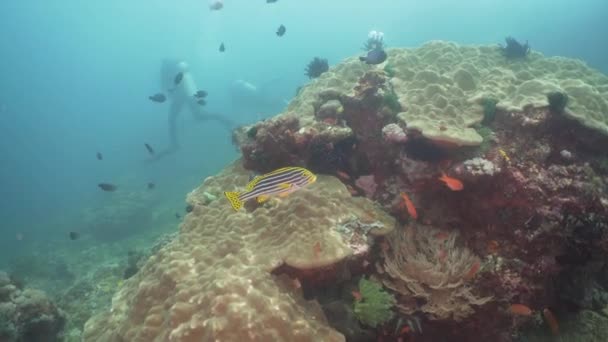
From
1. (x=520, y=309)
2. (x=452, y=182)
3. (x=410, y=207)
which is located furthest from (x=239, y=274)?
→ (x=520, y=309)

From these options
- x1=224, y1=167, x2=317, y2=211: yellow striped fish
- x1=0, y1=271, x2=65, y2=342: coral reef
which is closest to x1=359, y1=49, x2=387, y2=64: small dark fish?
x1=224, y1=167, x2=317, y2=211: yellow striped fish

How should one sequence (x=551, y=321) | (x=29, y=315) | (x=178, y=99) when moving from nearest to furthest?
1. (x=551, y=321)
2. (x=29, y=315)
3. (x=178, y=99)

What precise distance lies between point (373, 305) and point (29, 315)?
8.65m

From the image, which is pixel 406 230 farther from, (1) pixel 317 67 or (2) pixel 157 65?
(2) pixel 157 65

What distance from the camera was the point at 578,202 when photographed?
491 cm

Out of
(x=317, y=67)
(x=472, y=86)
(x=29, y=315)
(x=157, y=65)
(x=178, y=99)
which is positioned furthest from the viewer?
(x=157, y=65)

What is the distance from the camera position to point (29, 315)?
8.33 metres

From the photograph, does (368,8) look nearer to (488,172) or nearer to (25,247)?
(25,247)

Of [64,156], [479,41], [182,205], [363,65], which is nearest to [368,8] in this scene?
[479,41]

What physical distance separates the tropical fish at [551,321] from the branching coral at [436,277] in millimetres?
1124

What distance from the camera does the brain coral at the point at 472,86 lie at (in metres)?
6.01

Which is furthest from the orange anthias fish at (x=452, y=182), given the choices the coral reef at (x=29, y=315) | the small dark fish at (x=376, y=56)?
the coral reef at (x=29, y=315)

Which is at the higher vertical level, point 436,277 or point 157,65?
point 436,277

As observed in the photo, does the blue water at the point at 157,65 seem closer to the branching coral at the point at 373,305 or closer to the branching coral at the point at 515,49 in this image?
the branching coral at the point at 515,49
